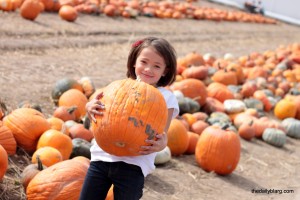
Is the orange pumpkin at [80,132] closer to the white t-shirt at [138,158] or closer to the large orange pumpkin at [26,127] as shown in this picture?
the large orange pumpkin at [26,127]

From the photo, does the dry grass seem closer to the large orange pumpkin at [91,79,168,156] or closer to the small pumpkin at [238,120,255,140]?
the large orange pumpkin at [91,79,168,156]

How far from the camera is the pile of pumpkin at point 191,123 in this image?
3.84 metres

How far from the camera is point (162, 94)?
10.6ft

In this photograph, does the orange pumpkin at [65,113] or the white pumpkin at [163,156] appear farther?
the orange pumpkin at [65,113]

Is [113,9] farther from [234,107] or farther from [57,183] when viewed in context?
[57,183]

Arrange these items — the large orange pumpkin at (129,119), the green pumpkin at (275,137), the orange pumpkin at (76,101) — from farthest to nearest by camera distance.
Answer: the green pumpkin at (275,137) < the orange pumpkin at (76,101) < the large orange pumpkin at (129,119)

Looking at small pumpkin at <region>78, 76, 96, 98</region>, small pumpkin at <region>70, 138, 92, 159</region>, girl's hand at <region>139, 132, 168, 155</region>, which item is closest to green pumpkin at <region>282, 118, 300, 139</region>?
small pumpkin at <region>78, 76, 96, 98</region>

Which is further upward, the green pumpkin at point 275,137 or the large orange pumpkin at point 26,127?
the large orange pumpkin at point 26,127

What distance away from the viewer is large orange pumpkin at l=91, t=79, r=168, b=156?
113 inches

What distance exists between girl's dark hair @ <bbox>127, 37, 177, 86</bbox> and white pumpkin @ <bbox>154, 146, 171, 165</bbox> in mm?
1932

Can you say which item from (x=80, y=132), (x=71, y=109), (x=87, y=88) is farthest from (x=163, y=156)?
(x=87, y=88)

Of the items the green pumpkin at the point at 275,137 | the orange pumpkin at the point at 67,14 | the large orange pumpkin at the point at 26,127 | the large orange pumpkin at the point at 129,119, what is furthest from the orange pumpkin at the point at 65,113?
the orange pumpkin at the point at 67,14

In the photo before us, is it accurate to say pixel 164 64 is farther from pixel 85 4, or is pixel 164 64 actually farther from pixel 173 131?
pixel 85 4

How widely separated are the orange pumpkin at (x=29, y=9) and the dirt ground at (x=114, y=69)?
171 mm
